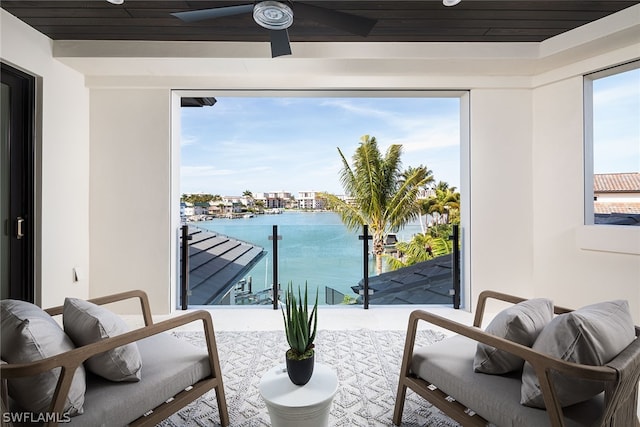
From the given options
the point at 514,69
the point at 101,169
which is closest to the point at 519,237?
the point at 514,69

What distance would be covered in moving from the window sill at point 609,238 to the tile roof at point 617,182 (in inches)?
13.0

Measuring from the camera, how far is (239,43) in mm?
2959

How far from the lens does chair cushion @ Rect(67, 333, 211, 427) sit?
1.28 meters

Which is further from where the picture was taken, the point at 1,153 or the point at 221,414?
the point at 1,153

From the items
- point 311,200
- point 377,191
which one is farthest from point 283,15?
point 311,200

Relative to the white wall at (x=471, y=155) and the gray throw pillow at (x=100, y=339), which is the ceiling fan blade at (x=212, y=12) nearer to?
the white wall at (x=471, y=155)

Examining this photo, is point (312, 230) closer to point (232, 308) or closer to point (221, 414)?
point (232, 308)

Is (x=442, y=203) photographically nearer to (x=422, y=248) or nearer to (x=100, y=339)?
(x=422, y=248)

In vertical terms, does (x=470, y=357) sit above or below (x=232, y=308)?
above

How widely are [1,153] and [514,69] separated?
435 cm

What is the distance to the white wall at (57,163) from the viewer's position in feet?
8.80

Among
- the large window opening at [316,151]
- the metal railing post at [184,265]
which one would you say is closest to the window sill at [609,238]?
the large window opening at [316,151]

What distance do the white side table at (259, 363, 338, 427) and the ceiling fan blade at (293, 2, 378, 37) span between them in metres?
1.94

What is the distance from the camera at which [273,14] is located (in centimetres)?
192
